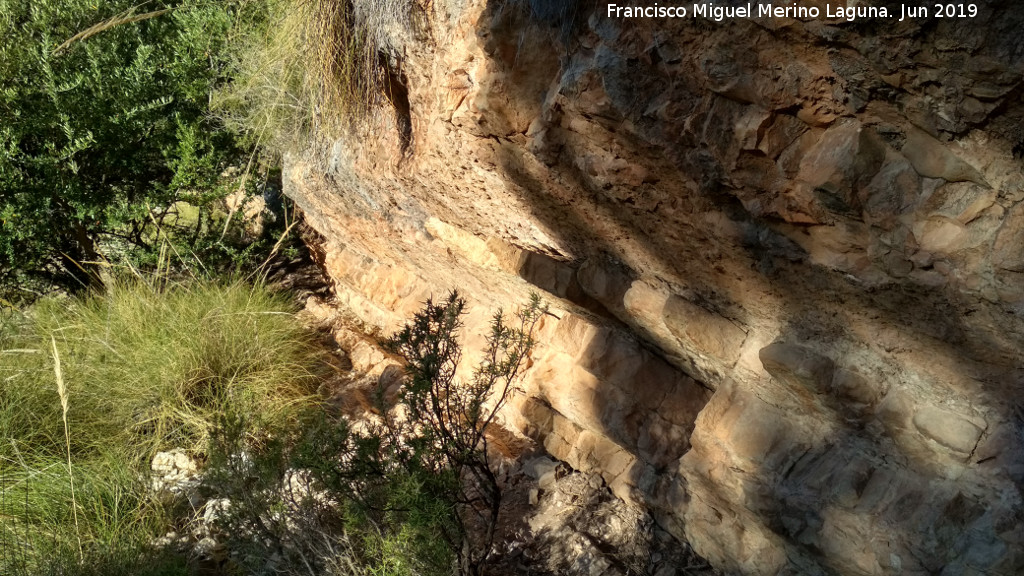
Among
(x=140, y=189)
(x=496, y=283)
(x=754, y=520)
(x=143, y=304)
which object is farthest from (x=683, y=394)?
(x=140, y=189)

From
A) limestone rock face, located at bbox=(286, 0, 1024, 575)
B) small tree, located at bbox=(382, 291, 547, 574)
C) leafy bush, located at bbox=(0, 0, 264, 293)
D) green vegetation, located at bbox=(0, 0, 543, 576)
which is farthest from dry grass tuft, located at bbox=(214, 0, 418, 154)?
small tree, located at bbox=(382, 291, 547, 574)

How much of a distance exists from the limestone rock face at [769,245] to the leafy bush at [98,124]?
2710 millimetres

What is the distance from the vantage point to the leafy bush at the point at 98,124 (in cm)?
498

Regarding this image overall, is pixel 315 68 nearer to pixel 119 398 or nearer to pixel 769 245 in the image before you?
pixel 119 398

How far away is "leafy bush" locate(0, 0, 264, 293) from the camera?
4980 mm

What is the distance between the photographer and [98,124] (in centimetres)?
518

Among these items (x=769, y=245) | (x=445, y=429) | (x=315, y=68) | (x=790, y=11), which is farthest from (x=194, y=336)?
(x=790, y=11)

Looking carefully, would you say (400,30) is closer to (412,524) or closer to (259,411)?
(412,524)

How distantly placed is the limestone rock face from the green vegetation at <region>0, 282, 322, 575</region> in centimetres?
191

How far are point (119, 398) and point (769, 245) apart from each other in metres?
3.62

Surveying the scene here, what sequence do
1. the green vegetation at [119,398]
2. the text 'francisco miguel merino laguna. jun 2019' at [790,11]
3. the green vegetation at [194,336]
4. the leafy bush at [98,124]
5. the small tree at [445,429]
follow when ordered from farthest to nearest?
1. the leafy bush at [98,124]
2. the green vegetation at [119,398]
3. the green vegetation at [194,336]
4. the small tree at [445,429]
5. the text 'francisco miguel merino laguna. jun 2019' at [790,11]

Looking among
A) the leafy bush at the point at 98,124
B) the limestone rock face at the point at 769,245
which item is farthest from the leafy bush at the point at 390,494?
the leafy bush at the point at 98,124

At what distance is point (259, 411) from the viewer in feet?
14.1

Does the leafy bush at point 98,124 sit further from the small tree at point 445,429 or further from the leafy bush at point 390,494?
the small tree at point 445,429
